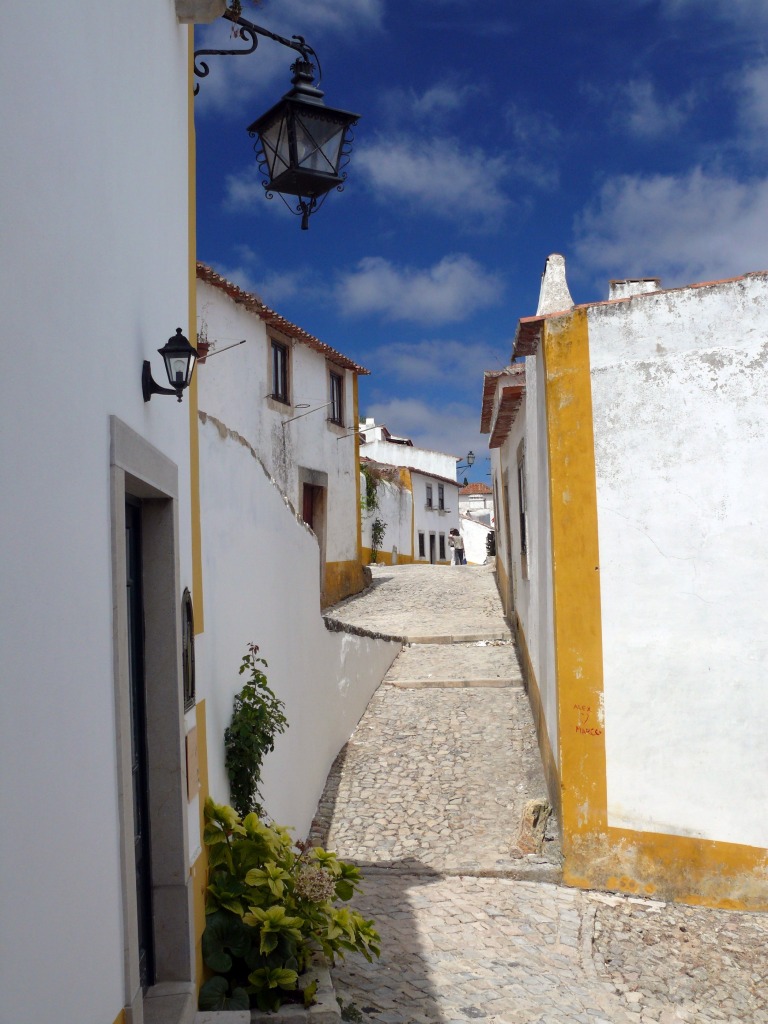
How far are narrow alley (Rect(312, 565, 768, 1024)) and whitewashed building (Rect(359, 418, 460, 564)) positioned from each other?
72.6 feet

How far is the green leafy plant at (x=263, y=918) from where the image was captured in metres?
3.76

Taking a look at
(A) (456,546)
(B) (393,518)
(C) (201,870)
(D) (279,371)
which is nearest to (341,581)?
(D) (279,371)

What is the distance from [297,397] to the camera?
665 inches

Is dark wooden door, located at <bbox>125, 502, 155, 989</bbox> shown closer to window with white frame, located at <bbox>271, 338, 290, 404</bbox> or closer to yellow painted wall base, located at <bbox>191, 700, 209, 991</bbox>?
yellow painted wall base, located at <bbox>191, 700, 209, 991</bbox>

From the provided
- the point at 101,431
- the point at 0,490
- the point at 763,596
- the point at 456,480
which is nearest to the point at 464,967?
the point at 763,596

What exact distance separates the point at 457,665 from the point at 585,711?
18.8 feet

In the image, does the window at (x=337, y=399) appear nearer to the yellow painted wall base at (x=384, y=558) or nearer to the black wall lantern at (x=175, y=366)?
the yellow painted wall base at (x=384, y=558)

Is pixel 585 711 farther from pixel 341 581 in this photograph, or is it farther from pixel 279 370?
pixel 341 581

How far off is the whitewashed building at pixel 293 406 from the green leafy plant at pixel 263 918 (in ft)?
32.1

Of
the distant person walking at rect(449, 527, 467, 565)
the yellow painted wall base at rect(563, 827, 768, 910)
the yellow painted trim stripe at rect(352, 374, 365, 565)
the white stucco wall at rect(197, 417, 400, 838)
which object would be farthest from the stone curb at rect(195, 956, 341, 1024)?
the distant person walking at rect(449, 527, 467, 565)

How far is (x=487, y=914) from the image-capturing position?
18.5 ft

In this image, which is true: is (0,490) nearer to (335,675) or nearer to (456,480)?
(335,675)

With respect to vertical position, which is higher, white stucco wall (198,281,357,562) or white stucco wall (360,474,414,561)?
white stucco wall (198,281,357,562)

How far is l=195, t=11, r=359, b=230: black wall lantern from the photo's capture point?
4.32 meters
